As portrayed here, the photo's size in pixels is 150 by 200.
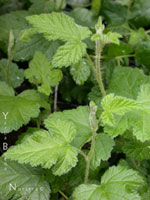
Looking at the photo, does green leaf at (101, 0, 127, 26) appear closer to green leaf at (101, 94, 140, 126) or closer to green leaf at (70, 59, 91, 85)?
green leaf at (70, 59, 91, 85)

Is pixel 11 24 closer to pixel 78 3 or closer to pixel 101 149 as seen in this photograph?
pixel 78 3

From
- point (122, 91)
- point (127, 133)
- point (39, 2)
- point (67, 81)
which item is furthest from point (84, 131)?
point (39, 2)

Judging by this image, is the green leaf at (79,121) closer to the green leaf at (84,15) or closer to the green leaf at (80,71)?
the green leaf at (80,71)

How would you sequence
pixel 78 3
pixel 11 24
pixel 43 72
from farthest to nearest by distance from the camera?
pixel 78 3
pixel 11 24
pixel 43 72

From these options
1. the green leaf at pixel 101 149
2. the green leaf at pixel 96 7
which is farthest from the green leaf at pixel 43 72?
the green leaf at pixel 96 7

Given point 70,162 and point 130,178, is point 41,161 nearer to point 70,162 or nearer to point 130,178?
point 70,162

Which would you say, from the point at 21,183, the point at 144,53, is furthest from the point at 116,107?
the point at 144,53

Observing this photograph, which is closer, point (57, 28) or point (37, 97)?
point (57, 28)
